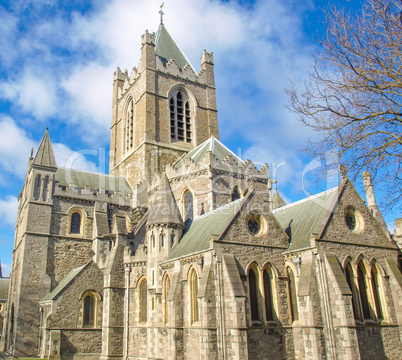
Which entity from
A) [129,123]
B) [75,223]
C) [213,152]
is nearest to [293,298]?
[213,152]

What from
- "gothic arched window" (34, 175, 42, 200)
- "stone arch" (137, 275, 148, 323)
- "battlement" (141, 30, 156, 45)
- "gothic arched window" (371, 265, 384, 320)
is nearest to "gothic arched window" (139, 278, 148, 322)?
"stone arch" (137, 275, 148, 323)

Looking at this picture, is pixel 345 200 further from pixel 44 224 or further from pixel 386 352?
pixel 44 224

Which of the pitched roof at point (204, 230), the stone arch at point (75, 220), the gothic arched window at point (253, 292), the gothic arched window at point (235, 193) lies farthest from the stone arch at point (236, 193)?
the stone arch at point (75, 220)

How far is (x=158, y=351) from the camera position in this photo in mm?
19281

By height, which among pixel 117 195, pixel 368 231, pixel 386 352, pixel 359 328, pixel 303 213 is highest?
pixel 117 195

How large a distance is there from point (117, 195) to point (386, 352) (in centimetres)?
2091

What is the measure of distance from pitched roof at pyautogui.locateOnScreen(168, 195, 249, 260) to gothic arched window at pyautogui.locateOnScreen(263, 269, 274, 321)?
317 cm

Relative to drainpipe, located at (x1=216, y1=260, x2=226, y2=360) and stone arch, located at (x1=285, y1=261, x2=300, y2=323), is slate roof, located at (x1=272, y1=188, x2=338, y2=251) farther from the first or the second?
drainpipe, located at (x1=216, y1=260, x2=226, y2=360)

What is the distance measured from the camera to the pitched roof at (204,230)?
19.0 m

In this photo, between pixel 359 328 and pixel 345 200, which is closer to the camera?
pixel 359 328

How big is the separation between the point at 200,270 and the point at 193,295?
1524 mm

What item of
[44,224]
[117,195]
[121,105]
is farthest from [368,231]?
[121,105]

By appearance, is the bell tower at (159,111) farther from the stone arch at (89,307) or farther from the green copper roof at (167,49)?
the stone arch at (89,307)

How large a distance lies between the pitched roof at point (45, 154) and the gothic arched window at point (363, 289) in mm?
21681
